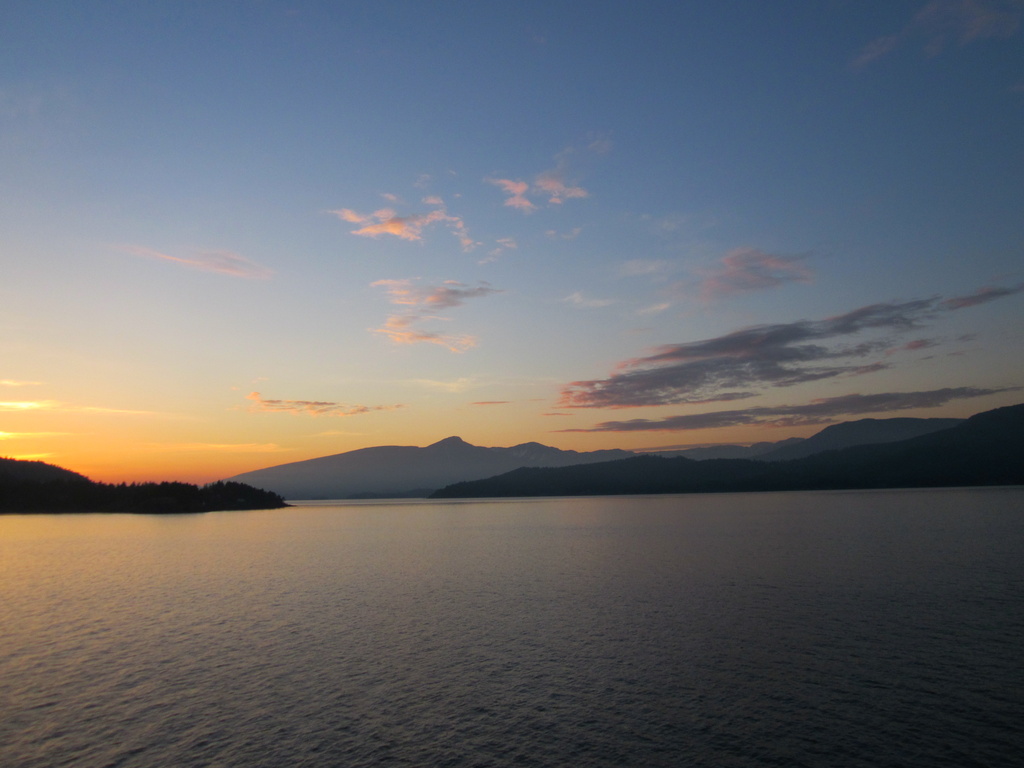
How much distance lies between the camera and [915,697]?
26.4 metres

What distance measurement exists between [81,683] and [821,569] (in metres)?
63.7

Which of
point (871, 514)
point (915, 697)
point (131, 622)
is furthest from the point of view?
point (871, 514)

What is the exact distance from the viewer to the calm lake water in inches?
884

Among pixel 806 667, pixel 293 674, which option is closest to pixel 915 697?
pixel 806 667

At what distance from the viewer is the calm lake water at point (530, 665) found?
884 inches

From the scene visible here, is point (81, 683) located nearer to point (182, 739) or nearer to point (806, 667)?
point (182, 739)

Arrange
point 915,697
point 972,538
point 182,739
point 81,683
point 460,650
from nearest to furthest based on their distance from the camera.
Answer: point 182,739, point 915,697, point 81,683, point 460,650, point 972,538

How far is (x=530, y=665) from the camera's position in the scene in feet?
106

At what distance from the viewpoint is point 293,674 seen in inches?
1235

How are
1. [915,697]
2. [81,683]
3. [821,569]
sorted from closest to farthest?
[915,697], [81,683], [821,569]

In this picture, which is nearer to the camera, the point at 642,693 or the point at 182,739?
the point at 182,739

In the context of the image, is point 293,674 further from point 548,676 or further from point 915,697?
point 915,697

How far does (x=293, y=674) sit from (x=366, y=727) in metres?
9.08

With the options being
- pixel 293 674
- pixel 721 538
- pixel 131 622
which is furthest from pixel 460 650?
pixel 721 538
